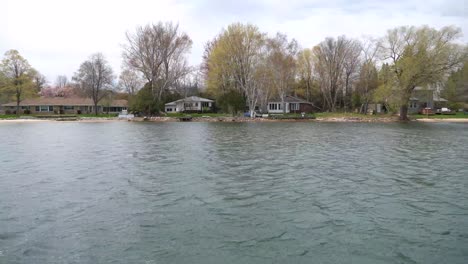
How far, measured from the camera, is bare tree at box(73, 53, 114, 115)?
88.4 m

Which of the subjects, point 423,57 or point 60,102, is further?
point 60,102

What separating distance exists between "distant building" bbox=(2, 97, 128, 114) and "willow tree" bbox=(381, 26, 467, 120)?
69982 millimetres

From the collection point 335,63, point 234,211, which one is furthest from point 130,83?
point 234,211

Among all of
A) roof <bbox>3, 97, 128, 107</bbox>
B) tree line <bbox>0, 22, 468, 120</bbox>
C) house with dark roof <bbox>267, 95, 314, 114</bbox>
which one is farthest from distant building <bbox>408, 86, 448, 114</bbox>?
roof <bbox>3, 97, 128, 107</bbox>

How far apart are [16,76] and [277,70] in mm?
60051

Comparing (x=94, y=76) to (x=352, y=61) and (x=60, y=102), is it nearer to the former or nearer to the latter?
(x=60, y=102)

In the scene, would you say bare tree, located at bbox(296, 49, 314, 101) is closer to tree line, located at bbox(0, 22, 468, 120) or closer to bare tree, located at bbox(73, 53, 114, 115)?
tree line, located at bbox(0, 22, 468, 120)

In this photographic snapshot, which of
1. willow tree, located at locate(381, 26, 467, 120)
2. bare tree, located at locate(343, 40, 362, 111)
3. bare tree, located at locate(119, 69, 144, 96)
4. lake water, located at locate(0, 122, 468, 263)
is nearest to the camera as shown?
lake water, located at locate(0, 122, 468, 263)

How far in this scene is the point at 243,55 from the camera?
229 feet

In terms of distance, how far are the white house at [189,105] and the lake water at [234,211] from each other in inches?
2568

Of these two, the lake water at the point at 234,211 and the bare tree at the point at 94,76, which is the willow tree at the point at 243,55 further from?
the lake water at the point at 234,211

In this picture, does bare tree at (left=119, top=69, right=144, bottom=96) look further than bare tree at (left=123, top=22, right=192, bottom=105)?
Yes

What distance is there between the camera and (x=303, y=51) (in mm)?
87125

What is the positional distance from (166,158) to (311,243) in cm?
1371
